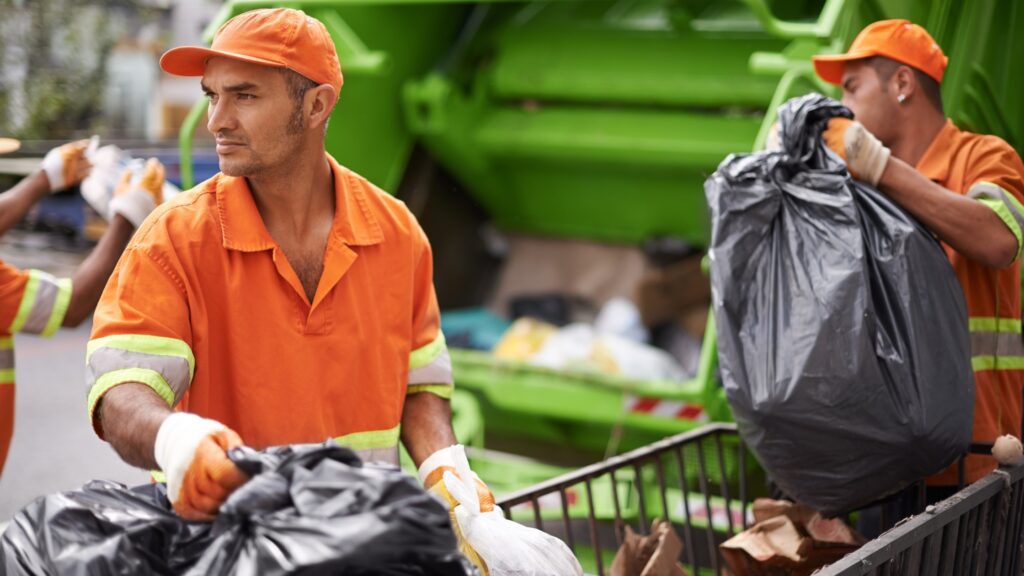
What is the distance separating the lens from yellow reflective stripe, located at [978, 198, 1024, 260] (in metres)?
2.56

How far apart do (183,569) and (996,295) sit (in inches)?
78.1

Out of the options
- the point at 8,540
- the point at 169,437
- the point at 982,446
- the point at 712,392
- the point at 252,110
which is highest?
the point at 252,110

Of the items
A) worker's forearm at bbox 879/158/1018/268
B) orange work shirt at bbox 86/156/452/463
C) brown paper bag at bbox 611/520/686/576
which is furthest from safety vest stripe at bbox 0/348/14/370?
worker's forearm at bbox 879/158/1018/268

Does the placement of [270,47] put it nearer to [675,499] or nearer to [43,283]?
[43,283]

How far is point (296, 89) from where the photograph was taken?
76.2 inches

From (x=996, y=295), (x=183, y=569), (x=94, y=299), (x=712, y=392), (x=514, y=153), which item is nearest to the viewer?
(x=183, y=569)

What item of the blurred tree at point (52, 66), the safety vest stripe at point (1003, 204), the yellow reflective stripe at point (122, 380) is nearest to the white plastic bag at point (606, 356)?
the safety vest stripe at point (1003, 204)

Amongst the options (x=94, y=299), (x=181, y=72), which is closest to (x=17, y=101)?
(x=94, y=299)

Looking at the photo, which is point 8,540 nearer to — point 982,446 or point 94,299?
point 94,299

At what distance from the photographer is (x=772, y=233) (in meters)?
2.57

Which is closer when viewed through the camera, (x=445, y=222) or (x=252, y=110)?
(x=252, y=110)

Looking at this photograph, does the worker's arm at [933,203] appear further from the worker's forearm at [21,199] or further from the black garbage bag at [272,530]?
the worker's forearm at [21,199]

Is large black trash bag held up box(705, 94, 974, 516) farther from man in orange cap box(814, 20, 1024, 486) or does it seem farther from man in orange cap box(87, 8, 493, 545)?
man in orange cap box(87, 8, 493, 545)

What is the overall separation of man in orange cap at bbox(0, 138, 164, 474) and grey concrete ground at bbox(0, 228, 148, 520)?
195cm
